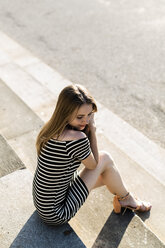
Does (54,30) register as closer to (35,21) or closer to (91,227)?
(35,21)

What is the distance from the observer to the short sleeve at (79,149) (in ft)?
7.57

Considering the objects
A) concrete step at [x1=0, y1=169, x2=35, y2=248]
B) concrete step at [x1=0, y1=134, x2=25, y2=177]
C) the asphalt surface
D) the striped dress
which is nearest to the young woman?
the striped dress

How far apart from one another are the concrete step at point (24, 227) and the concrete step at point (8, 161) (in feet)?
0.68

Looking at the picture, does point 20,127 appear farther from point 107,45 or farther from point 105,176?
point 107,45

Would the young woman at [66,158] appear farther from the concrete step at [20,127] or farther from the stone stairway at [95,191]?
the concrete step at [20,127]

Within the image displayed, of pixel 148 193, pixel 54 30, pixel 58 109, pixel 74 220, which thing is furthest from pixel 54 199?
pixel 54 30

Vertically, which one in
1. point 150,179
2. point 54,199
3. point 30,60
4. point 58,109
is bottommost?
point 30,60

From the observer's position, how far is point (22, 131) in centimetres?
395

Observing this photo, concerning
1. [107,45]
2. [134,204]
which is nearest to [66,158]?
[134,204]

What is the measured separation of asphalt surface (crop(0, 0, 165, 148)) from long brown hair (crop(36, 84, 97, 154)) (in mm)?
2332

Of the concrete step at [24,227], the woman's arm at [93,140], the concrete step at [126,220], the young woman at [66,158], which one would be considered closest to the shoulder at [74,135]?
the young woman at [66,158]

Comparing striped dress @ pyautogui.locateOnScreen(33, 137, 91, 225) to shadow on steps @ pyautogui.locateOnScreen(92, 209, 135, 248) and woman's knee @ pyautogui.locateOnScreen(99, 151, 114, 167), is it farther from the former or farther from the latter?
shadow on steps @ pyautogui.locateOnScreen(92, 209, 135, 248)

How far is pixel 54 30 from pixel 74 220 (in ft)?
20.2

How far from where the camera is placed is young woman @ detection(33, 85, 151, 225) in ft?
7.50
